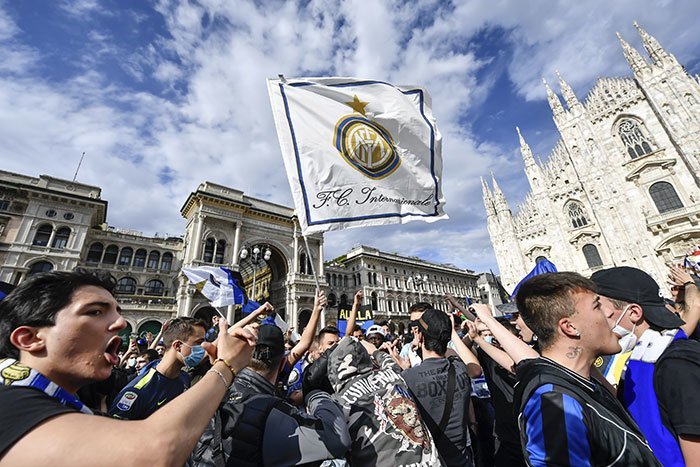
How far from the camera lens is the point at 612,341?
154 centimetres

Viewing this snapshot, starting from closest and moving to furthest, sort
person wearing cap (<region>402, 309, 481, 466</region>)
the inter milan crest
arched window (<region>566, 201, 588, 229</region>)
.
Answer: person wearing cap (<region>402, 309, 481, 466</region>)
the inter milan crest
arched window (<region>566, 201, 588, 229</region>)

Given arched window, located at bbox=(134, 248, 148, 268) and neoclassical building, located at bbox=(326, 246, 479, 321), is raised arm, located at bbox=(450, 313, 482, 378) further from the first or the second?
neoclassical building, located at bbox=(326, 246, 479, 321)

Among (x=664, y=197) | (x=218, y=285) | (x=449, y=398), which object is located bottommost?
(x=449, y=398)

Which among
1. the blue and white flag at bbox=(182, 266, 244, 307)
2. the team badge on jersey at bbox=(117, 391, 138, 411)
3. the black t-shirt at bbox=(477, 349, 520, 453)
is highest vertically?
the blue and white flag at bbox=(182, 266, 244, 307)

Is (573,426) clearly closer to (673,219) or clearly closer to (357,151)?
(357,151)

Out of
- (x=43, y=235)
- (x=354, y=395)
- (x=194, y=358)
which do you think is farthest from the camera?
(x=43, y=235)

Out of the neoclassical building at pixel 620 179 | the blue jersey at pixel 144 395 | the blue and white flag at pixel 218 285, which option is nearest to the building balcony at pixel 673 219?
the neoclassical building at pixel 620 179

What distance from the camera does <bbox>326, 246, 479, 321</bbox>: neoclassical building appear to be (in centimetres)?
3450

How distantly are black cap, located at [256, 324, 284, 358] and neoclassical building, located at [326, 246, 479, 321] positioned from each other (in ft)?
98.6

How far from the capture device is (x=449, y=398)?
95.7 inches

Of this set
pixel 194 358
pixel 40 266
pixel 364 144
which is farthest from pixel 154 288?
pixel 364 144

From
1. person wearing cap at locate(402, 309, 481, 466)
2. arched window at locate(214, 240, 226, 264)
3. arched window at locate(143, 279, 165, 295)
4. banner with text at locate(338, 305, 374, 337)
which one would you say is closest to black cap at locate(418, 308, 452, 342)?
person wearing cap at locate(402, 309, 481, 466)

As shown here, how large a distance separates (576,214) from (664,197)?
5.77 meters

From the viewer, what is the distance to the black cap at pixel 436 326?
2.65 meters
